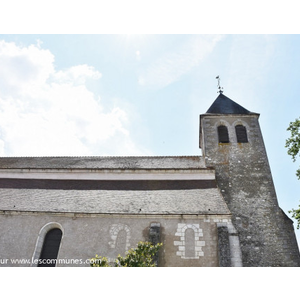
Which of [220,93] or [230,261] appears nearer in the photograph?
[230,261]

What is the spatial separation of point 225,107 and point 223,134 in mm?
2622

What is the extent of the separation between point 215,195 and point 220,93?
1036cm

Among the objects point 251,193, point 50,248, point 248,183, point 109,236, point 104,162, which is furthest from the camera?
point 104,162

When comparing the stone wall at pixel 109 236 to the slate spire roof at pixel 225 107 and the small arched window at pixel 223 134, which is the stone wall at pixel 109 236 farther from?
the slate spire roof at pixel 225 107

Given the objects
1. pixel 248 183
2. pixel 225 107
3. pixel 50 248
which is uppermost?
pixel 225 107

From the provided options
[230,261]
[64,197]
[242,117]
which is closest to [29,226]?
[64,197]

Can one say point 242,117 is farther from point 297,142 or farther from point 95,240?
point 95,240

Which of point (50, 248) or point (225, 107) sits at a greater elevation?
point (225, 107)

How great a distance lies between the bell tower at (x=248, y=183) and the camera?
11.1 meters

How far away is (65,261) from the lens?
9.59 m

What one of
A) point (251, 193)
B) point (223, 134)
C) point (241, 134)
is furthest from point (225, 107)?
point (251, 193)

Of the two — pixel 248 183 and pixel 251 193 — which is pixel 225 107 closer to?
pixel 248 183

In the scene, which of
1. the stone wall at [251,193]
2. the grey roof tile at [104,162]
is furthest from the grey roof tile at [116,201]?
the grey roof tile at [104,162]

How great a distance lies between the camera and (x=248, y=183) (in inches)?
521
